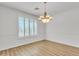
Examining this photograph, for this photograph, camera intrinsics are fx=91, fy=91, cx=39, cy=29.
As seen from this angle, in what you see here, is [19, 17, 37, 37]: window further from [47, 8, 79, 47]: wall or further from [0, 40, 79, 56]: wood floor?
[47, 8, 79, 47]: wall

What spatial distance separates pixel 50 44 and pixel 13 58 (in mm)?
2038

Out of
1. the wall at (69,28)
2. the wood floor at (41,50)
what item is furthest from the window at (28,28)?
the wall at (69,28)

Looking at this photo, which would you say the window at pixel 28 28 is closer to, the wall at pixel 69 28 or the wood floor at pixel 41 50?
the wood floor at pixel 41 50

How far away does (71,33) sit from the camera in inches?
155

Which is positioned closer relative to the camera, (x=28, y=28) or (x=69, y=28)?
(x=28, y=28)

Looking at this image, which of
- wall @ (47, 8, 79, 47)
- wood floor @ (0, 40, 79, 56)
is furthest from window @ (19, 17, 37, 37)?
wall @ (47, 8, 79, 47)

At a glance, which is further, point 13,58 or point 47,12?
point 47,12

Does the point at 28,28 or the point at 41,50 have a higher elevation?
the point at 28,28

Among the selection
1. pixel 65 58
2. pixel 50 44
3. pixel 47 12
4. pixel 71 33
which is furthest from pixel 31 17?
pixel 71 33

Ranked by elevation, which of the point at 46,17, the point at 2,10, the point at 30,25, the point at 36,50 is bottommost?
the point at 36,50

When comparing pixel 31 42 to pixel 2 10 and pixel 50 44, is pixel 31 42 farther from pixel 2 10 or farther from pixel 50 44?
pixel 2 10

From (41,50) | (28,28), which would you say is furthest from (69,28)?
(28,28)

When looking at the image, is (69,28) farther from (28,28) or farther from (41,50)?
(28,28)

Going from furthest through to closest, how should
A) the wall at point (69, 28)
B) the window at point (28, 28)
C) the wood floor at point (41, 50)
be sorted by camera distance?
the wall at point (69, 28) < the wood floor at point (41, 50) < the window at point (28, 28)
